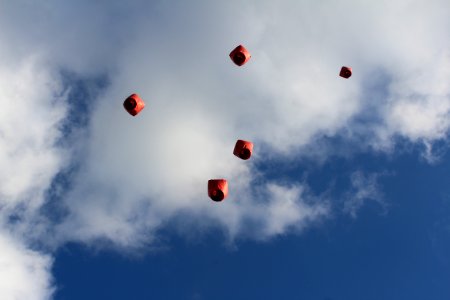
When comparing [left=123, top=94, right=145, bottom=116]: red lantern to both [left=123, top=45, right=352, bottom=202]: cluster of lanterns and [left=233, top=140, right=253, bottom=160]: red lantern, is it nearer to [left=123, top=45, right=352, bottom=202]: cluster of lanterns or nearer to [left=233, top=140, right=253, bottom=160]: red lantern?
[left=123, top=45, right=352, bottom=202]: cluster of lanterns

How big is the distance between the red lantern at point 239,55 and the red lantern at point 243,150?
4.44m

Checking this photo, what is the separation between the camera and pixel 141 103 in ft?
77.8

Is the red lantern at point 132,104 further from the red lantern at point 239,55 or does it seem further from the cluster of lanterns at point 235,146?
the red lantern at point 239,55

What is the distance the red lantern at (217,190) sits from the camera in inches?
867

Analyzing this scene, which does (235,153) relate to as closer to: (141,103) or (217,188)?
(217,188)

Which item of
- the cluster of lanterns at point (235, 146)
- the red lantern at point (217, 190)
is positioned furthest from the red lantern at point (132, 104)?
the red lantern at point (217, 190)

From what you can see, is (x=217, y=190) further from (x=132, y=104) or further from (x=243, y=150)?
(x=132, y=104)

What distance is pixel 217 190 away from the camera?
22.1 metres

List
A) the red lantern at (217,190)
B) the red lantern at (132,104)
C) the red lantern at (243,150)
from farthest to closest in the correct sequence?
the red lantern at (243,150) → the red lantern at (132,104) → the red lantern at (217,190)

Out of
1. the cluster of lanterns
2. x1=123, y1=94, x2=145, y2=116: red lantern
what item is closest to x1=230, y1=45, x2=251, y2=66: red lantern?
the cluster of lanterns

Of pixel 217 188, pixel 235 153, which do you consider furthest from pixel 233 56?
pixel 217 188

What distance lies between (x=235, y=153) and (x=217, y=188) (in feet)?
7.75

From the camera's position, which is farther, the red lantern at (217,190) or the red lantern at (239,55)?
the red lantern at (239,55)

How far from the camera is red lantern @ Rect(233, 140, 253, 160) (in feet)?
76.4
